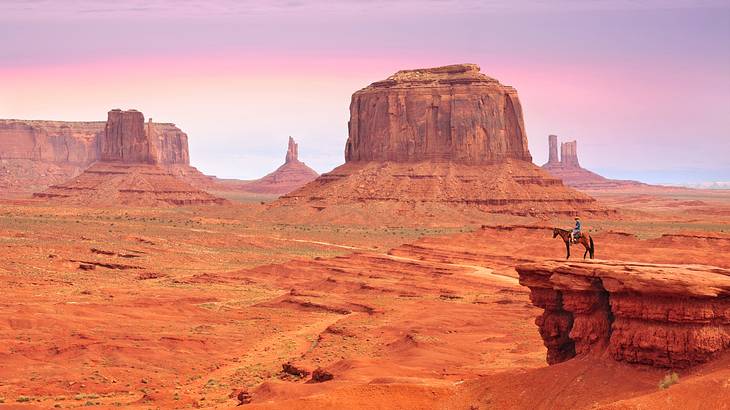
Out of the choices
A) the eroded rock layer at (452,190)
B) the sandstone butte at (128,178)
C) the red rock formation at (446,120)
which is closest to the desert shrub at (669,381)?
the eroded rock layer at (452,190)

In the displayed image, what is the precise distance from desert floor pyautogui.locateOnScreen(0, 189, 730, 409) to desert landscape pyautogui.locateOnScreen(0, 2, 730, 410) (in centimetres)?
12

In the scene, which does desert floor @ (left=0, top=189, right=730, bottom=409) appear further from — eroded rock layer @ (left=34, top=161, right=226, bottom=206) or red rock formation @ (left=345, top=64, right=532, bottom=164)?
eroded rock layer @ (left=34, top=161, right=226, bottom=206)

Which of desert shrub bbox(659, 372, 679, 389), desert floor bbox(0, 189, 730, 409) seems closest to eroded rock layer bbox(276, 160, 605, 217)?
desert floor bbox(0, 189, 730, 409)

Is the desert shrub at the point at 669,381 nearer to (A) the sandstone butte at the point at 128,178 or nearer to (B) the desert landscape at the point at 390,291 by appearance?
(B) the desert landscape at the point at 390,291

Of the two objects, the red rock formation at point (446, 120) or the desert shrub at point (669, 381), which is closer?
the desert shrub at point (669, 381)

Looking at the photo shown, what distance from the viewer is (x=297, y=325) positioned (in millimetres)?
44656

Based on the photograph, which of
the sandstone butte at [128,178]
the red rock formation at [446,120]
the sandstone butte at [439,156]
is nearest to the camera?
the sandstone butte at [439,156]

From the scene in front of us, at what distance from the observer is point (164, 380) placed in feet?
106

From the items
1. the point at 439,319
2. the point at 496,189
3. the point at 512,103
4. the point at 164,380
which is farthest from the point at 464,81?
the point at 164,380

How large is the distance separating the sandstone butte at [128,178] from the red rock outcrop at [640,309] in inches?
5279

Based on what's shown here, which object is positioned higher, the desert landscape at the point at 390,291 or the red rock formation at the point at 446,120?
the red rock formation at the point at 446,120

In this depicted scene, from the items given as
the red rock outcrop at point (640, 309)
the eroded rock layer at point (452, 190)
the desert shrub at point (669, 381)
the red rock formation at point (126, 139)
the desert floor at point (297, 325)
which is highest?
the red rock formation at point (126, 139)

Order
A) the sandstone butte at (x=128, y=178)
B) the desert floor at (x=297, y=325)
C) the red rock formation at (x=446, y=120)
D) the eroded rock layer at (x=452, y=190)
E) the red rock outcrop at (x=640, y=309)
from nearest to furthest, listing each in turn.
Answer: the red rock outcrop at (x=640, y=309) < the desert floor at (x=297, y=325) < the eroded rock layer at (x=452, y=190) < the red rock formation at (x=446, y=120) < the sandstone butte at (x=128, y=178)

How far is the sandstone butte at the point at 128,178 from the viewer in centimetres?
15550
